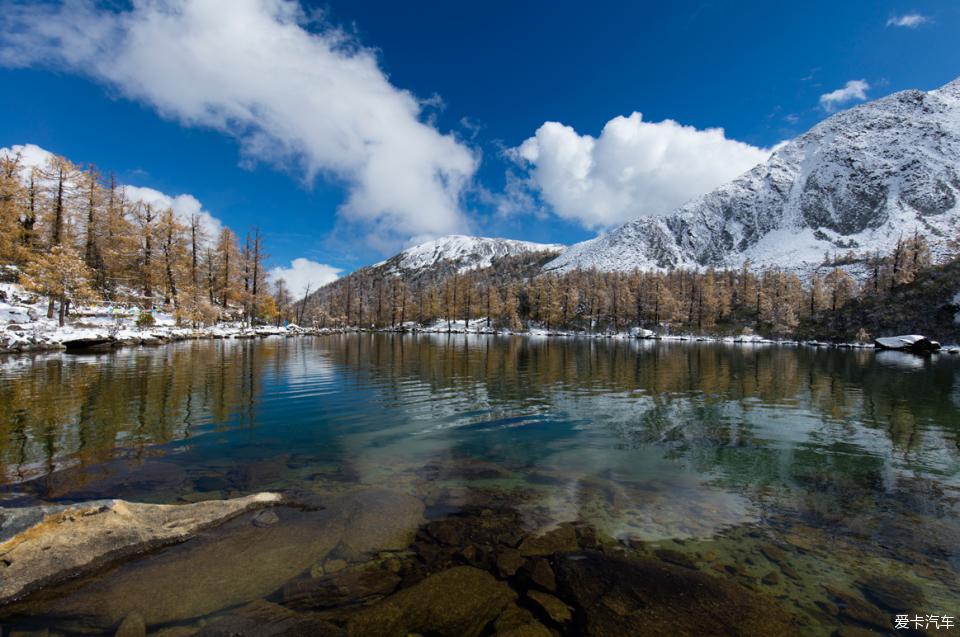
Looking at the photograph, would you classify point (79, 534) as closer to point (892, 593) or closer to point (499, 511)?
point (499, 511)

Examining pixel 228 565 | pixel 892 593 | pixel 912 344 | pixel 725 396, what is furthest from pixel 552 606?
pixel 912 344

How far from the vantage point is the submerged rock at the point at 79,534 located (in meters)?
5.90

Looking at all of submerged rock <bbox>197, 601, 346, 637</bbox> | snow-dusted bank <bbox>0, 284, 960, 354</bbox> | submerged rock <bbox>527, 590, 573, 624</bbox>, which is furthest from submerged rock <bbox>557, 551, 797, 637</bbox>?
snow-dusted bank <bbox>0, 284, 960, 354</bbox>

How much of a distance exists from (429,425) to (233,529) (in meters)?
9.49

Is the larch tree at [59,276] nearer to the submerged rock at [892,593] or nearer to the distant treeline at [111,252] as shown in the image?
the distant treeline at [111,252]

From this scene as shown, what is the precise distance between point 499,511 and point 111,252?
79513mm

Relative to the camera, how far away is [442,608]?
5.71 m

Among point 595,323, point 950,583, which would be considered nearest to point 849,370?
point 950,583

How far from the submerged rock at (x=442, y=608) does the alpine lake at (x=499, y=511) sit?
0.03 metres

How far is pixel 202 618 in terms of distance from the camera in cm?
537

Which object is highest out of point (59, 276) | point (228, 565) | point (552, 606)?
point (59, 276)

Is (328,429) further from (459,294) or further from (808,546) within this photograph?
(459,294)

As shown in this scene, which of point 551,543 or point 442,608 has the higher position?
point 442,608

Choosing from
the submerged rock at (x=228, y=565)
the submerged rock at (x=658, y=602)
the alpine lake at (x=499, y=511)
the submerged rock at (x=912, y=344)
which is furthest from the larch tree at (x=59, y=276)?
the submerged rock at (x=912, y=344)
